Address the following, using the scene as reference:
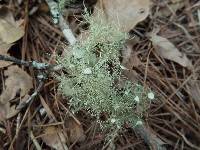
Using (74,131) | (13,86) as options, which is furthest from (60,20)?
(74,131)

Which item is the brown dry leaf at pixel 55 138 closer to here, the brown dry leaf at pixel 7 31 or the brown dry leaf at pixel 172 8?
the brown dry leaf at pixel 7 31

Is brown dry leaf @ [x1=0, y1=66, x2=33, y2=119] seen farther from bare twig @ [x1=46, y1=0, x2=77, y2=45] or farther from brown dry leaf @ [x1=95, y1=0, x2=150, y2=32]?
brown dry leaf @ [x1=95, y1=0, x2=150, y2=32]

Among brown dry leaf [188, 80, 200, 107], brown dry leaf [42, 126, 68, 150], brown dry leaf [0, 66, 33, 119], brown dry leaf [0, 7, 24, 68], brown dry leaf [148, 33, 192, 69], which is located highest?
brown dry leaf [0, 7, 24, 68]

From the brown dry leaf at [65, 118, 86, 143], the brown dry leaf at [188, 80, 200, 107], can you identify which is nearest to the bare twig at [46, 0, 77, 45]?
the brown dry leaf at [65, 118, 86, 143]

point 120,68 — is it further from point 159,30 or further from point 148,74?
point 159,30

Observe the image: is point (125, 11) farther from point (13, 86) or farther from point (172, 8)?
point (13, 86)

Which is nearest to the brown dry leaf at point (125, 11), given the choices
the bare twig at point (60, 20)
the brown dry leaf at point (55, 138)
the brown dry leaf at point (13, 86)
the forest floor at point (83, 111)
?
the forest floor at point (83, 111)

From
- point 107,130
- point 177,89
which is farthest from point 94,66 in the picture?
point 177,89

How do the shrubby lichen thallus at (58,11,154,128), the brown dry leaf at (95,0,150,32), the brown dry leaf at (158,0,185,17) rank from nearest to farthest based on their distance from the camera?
the shrubby lichen thallus at (58,11,154,128)
the brown dry leaf at (95,0,150,32)
the brown dry leaf at (158,0,185,17)

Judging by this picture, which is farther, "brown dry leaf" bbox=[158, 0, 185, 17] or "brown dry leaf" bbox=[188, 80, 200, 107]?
"brown dry leaf" bbox=[158, 0, 185, 17]
